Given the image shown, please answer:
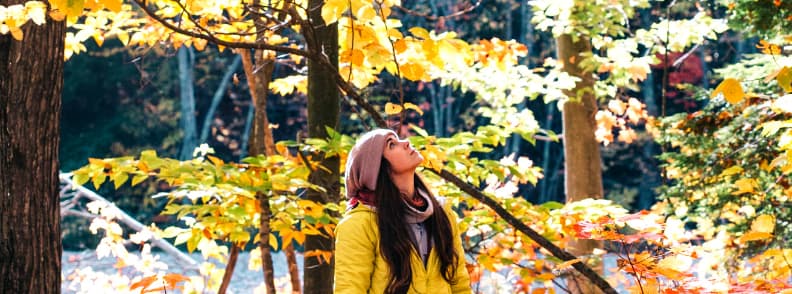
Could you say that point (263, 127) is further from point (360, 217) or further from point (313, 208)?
point (360, 217)

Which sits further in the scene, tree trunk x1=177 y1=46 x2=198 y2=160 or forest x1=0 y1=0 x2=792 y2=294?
tree trunk x1=177 y1=46 x2=198 y2=160

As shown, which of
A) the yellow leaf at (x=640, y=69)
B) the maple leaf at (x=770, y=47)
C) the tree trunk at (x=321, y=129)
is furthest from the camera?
the yellow leaf at (x=640, y=69)

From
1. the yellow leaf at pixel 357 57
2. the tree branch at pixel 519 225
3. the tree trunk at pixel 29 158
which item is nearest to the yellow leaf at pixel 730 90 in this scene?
the yellow leaf at pixel 357 57

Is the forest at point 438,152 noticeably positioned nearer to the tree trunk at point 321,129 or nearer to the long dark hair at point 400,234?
the tree trunk at point 321,129

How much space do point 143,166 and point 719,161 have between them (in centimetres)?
354

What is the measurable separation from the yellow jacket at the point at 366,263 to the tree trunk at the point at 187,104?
1282 cm

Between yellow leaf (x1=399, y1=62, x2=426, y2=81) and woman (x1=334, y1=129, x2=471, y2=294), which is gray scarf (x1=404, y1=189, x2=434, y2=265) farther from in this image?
yellow leaf (x1=399, y1=62, x2=426, y2=81)

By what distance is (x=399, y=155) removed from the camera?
2.44 metres

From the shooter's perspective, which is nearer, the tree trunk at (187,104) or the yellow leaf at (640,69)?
the yellow leaf at (640,69)

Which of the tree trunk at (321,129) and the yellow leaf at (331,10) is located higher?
the yellow leaf at (331,10)

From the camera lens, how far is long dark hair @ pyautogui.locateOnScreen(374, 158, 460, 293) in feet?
7.62

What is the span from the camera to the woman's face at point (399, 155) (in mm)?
2438

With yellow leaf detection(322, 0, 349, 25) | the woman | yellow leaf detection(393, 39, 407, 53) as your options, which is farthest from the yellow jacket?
yellow leaf detection(393, 39, 407, 53)

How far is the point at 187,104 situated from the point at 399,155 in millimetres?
12889
